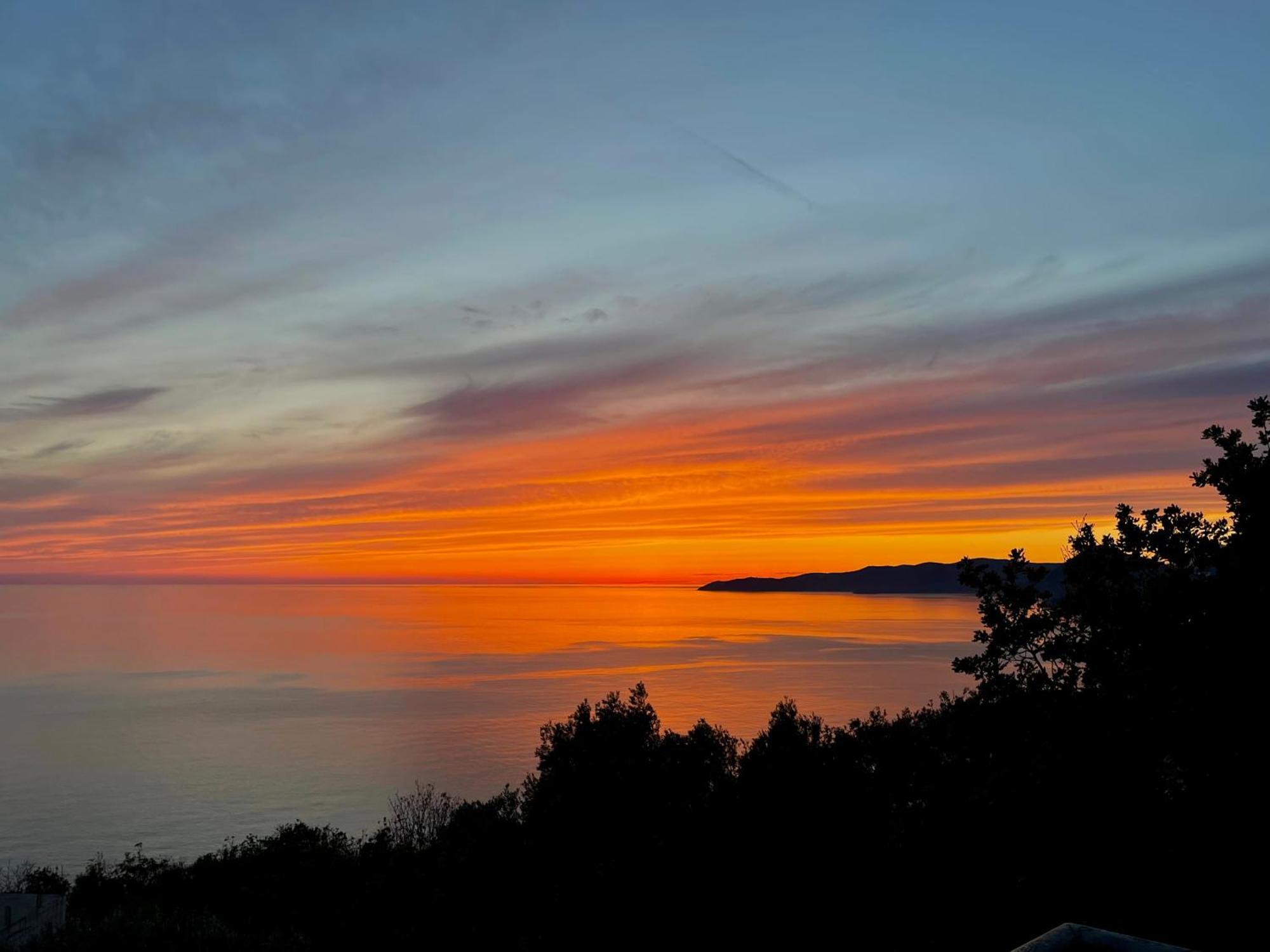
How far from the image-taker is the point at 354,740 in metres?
110

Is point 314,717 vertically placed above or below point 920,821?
below

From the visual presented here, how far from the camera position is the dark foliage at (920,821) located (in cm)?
1594

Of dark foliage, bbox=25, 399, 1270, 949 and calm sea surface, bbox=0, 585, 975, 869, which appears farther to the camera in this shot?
calm sea surface, bbox=0, 585, 975, 869

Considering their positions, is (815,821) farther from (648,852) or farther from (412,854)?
(412,854)

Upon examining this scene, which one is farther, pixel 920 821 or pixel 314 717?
pixel 314 717

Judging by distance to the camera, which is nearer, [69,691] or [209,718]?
[209,718]

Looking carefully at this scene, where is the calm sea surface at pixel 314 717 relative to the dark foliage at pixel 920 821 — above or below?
below

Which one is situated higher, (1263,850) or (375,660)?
→ (1263,850)

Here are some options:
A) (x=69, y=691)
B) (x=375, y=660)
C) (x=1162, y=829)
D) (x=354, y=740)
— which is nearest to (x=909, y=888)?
(x=1162, y=829)

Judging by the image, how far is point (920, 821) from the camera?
83.3ft

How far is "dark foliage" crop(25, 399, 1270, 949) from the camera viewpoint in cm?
1594

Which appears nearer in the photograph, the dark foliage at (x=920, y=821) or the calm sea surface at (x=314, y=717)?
the dark foliage at (x=920, y=821)

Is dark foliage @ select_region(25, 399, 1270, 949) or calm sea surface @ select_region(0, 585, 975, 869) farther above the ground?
dark foliage @ select_region(25, 399, 1270, 949)

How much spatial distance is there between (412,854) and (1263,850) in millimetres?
32063
